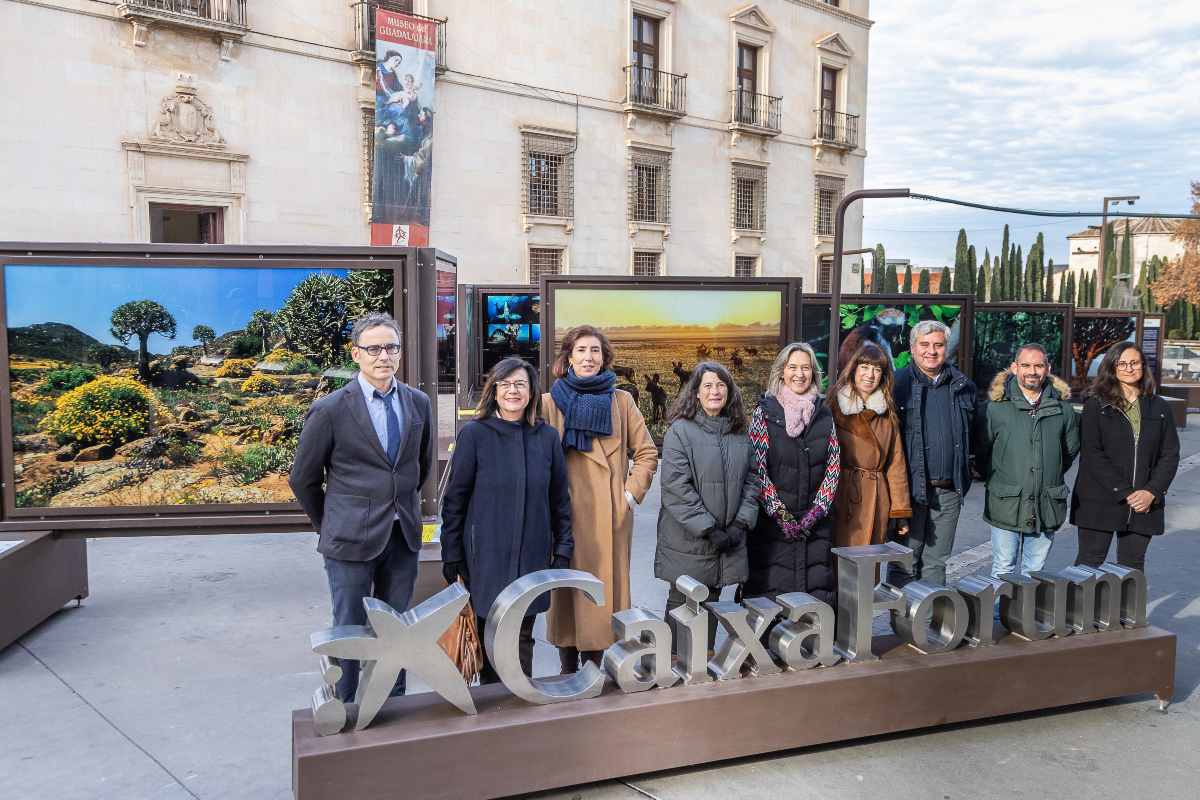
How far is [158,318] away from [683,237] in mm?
22414

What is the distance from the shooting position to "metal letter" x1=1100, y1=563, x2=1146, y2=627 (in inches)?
180

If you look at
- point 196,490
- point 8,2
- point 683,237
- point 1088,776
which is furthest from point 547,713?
point 683,237

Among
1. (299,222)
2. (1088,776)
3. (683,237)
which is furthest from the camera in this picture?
(683,237)

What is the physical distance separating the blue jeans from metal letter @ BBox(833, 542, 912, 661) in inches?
55.8

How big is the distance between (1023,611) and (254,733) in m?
3.44

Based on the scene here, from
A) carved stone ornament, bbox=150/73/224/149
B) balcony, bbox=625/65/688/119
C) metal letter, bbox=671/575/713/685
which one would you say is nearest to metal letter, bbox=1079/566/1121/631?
metal letter, bbox=671/575/713/685

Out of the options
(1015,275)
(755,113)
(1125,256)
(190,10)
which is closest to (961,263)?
(1015,275)

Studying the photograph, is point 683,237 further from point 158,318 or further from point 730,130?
point 158,318

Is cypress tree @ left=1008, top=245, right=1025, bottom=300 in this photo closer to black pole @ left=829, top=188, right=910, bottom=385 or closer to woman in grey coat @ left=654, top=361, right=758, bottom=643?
black pole @ left=829, top=188, right=910, bottom=385

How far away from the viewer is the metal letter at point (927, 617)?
4.16 metres

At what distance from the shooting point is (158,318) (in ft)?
18.2

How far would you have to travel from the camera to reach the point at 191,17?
17.6 metres

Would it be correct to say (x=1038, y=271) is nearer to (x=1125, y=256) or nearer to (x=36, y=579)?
Answer: (x=1125, y=256)

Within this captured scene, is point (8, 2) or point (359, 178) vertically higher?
point (8, 2)
